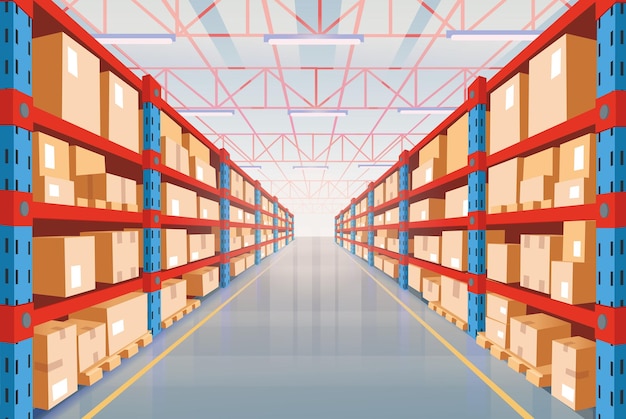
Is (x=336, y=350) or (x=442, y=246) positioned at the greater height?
(x=442, y=246)

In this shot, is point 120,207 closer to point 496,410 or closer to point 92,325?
point 92,325

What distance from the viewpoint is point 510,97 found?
3688 mm

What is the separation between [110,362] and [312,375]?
2122mm

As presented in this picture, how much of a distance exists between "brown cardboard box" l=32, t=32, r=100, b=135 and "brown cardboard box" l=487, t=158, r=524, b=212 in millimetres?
4859

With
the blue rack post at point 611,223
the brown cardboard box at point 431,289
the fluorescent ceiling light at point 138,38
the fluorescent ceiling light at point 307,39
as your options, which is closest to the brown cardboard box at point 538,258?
the blue rack post at point 611,223

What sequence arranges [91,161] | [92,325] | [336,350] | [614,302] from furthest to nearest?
[336,350], [91,161], [92,325], [614,302]

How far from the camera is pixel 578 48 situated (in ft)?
9.50

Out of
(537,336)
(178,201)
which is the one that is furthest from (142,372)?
(537,336)

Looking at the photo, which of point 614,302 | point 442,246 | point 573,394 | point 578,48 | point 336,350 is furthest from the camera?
point 442,246

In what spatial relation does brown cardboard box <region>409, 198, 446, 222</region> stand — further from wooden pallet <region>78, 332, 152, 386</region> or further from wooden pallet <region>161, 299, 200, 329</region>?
wooden pallet <region>78, 332, 152, 386</region>

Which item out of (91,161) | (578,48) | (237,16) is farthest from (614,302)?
(237,16)

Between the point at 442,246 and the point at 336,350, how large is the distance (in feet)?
9.63

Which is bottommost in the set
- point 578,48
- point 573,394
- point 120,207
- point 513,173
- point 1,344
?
point 573,394

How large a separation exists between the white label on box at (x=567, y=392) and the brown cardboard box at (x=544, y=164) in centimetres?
197
